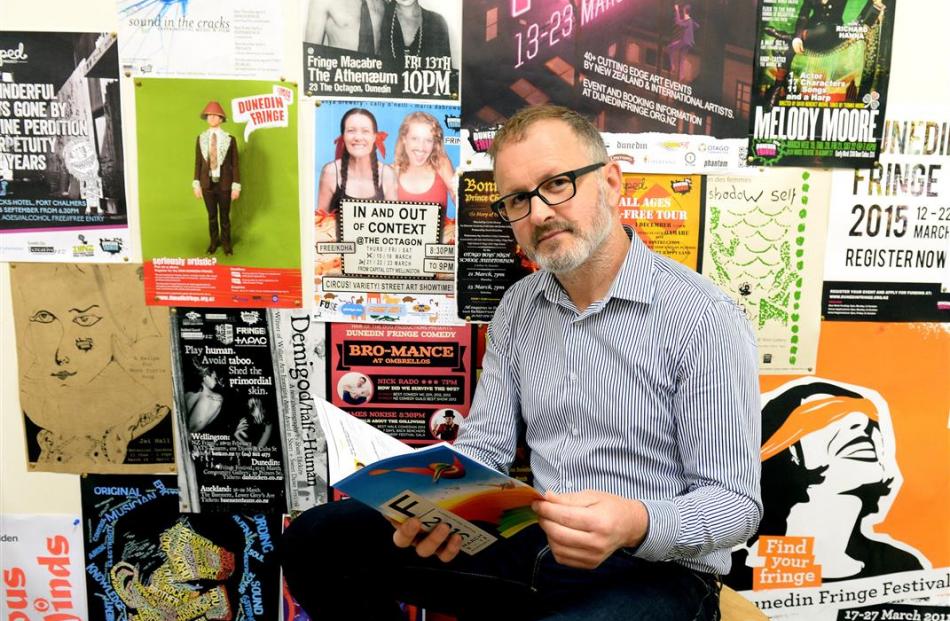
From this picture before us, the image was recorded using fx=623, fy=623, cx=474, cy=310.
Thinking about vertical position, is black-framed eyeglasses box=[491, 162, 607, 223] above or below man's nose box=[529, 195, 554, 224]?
above

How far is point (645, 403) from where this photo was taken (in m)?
1.16

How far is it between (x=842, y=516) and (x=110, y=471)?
1855 mm

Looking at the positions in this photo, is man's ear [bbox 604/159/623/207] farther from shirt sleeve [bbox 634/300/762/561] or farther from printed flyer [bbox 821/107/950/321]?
printed flyer [bbox 821/107/950/321]

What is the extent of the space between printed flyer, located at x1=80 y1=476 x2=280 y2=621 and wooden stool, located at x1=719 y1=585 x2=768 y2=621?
1073 millimetres

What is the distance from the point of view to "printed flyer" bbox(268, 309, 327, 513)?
1.53 meters

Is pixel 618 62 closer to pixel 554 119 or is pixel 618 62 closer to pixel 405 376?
pixel 554 119

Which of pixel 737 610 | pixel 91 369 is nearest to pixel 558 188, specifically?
pixel 737 610

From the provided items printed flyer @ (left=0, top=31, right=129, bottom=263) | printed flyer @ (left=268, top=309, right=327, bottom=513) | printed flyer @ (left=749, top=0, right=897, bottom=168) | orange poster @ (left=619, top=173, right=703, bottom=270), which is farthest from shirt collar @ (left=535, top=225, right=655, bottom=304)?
printed flyer @ (left=0, top=31, right=129, bottom=263)

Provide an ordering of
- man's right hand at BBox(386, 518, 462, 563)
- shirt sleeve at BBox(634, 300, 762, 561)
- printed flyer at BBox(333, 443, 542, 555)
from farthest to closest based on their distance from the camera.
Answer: man's right hand at BBox(386, 518, 462, 563)
shirt sleeve at BBox(634, 300, 762, 561)
printed flyer at BBox(333, 443, 542, 555)

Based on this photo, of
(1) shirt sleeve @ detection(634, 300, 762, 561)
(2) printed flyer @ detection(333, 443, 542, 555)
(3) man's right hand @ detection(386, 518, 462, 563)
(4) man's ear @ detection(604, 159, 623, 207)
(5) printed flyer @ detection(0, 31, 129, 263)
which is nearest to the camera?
(2) printed flyer @ detection(333, 443, 542, 555)

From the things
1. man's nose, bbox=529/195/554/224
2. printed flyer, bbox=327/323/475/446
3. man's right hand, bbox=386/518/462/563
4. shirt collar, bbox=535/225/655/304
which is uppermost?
man's nose, bbox=529/195/554/224

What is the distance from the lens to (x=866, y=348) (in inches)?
60.1

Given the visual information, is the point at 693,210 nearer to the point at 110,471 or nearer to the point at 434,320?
the point at 434,320

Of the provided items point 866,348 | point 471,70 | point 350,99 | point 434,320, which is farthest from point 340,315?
point 866,348
